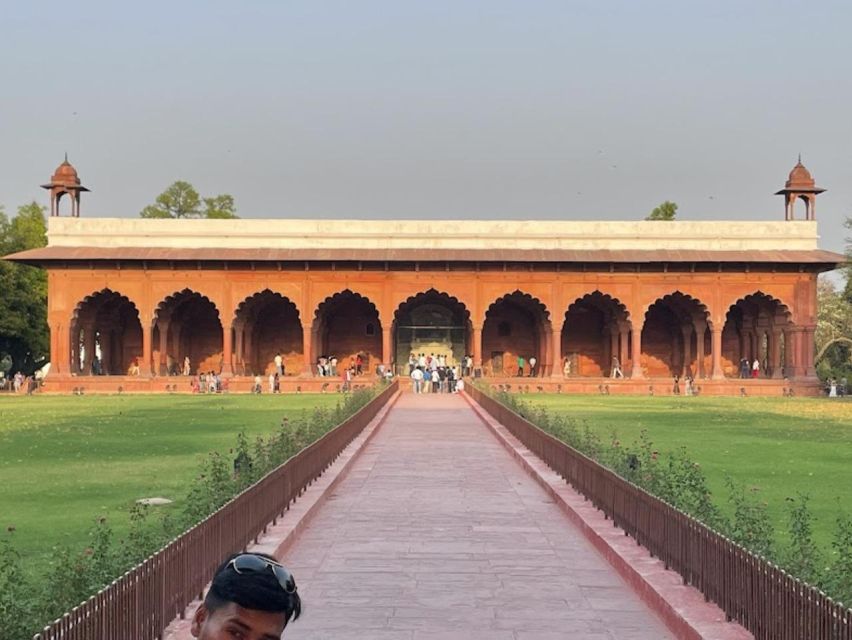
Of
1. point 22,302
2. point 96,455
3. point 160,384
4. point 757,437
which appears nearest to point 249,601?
point 96,455

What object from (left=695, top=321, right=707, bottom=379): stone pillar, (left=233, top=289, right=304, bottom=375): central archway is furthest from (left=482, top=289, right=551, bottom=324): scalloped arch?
(left=233, top=289, right=304, bottom=375): central archway

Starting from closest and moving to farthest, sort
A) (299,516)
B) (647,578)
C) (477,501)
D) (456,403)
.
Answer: (647,578) < (299,516) < (477,501) < (456,403)

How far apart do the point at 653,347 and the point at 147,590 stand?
40.3m

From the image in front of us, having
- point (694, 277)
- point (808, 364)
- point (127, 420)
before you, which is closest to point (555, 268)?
point (694, 277)

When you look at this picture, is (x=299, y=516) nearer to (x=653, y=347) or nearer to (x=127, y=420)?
(x=127, y=420)

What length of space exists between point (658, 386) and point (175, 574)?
110ft

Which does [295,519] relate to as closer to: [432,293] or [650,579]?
[650,579]

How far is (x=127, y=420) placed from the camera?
2198cm

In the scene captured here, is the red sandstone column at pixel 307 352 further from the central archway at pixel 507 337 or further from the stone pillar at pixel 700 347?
the stone pillar at pixel 700 347

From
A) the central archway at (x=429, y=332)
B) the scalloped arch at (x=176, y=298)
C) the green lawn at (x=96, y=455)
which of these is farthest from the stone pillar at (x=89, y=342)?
the green lawn at (x=96, y=455)

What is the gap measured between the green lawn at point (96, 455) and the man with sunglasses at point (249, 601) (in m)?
6.20

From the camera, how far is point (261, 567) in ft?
6.10

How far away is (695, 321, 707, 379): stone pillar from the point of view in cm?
4078

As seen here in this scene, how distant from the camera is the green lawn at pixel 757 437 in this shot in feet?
37.4
